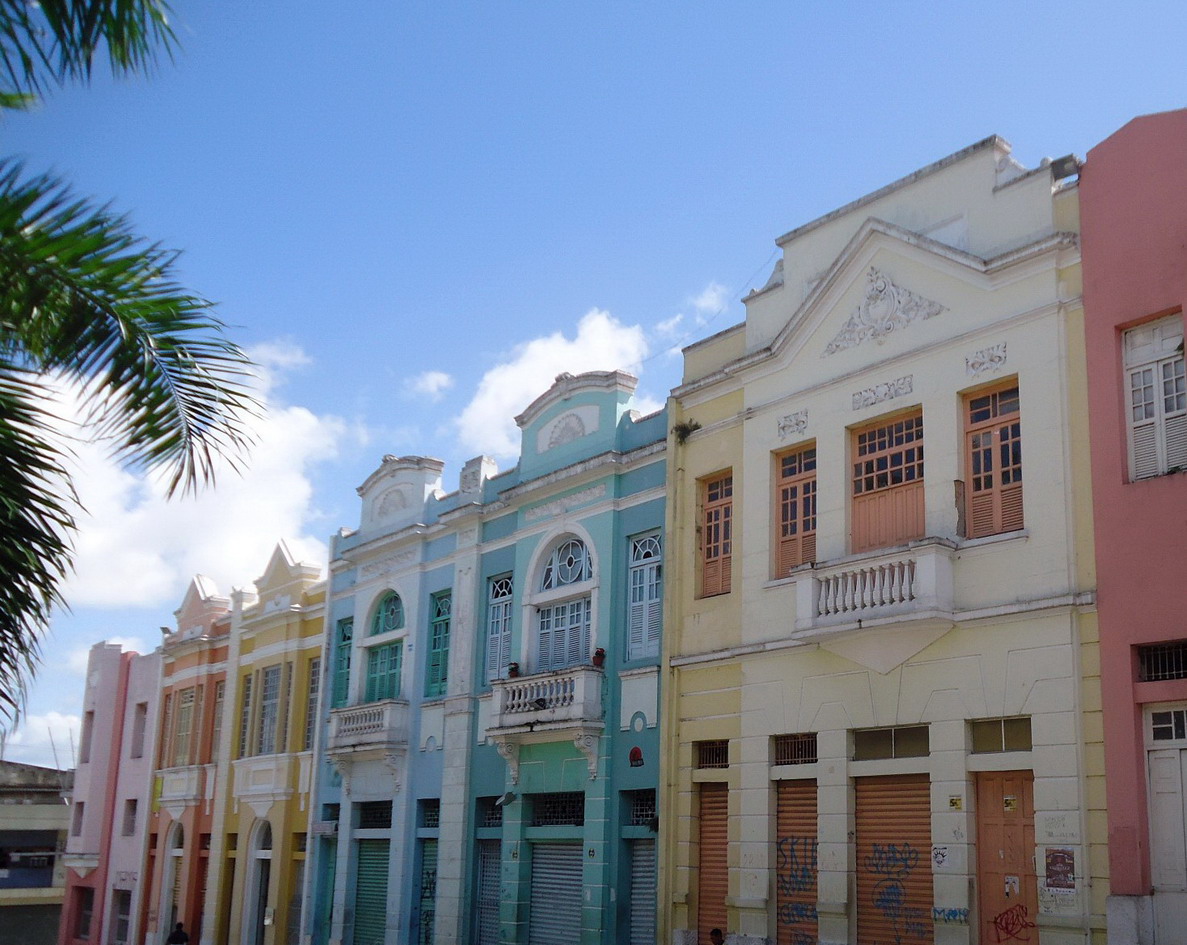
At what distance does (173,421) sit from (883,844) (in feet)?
37.0

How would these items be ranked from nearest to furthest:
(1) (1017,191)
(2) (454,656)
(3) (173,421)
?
(3) (173,421) < (1) (1017,191) < (2) (454,656)

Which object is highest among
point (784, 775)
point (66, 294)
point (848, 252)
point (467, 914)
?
point (848, 252)

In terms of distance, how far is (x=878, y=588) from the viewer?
1602 centimetres

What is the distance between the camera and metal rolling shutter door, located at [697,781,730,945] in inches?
712

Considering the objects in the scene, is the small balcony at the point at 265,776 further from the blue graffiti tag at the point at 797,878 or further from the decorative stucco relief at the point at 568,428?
the blue graffiti tag at the point at 797,878

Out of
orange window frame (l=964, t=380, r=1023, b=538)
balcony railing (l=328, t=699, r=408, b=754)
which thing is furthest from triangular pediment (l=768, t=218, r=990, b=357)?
balcony railing (l=328, t=699, r=408, b=754)

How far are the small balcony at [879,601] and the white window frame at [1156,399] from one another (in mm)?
2296

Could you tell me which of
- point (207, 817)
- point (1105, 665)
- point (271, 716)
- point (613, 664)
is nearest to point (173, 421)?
point (1105, 665)

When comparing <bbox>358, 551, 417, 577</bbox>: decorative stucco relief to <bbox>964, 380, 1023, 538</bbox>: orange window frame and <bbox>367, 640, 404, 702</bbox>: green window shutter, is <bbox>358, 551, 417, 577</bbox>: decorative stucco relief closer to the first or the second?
<bbox>367, 640, 404, 702</bbox>: green window shutter

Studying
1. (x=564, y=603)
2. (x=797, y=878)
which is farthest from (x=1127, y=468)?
(x=564, y=603)

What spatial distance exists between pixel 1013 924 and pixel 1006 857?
0.66 m

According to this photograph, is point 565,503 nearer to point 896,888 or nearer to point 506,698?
point 506,698

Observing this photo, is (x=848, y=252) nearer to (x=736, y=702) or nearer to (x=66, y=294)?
(x=736, y=702)

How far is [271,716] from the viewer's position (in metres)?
30.2
